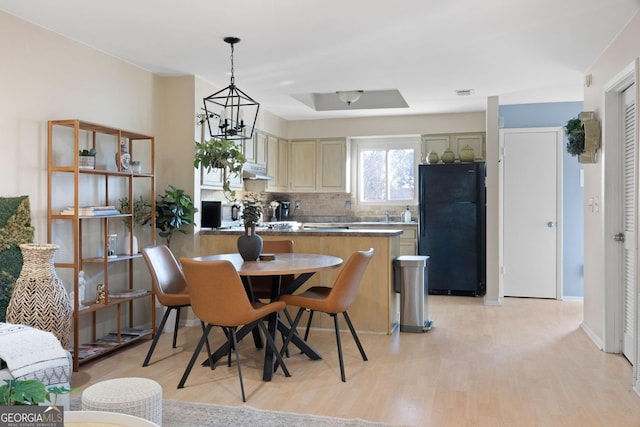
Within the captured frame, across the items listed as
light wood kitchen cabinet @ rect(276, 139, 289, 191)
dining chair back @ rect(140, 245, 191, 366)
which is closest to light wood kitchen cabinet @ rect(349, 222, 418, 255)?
light wood kitchen cabinet @ rect(276, 139, 289, 191)

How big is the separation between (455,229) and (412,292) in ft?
7.24

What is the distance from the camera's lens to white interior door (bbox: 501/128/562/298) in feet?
21.5

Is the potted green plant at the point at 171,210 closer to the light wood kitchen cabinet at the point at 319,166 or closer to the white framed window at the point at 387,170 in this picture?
the light wood kitchen cabinet at the point at 319,166

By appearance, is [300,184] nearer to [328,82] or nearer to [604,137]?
[328,82]

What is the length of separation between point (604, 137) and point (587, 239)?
1096 millimetres

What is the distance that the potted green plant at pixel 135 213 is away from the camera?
4.48 metres

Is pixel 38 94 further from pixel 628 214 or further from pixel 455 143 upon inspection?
pixel 455 143

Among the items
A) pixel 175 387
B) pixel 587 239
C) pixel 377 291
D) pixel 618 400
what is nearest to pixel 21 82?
pixel 175 387

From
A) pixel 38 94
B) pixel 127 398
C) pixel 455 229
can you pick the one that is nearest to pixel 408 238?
pixel 455 229

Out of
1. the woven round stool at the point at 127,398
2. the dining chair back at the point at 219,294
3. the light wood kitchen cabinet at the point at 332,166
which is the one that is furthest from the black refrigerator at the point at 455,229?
the woven round stool at the point at 127,398

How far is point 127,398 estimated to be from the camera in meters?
2.36

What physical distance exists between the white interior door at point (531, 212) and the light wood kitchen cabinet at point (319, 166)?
2244 mm

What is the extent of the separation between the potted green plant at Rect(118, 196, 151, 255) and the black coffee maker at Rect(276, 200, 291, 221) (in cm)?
315

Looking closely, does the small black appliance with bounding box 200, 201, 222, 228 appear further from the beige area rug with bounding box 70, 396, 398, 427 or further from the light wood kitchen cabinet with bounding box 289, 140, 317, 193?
the beige area rug with bounding box 70, 396, 398, 427
